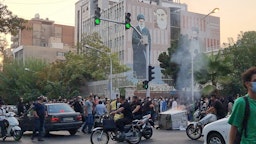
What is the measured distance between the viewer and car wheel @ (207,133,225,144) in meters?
11.3

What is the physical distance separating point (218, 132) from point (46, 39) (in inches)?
4197

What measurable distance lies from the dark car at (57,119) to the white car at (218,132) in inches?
284

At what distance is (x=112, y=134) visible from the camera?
13867mm

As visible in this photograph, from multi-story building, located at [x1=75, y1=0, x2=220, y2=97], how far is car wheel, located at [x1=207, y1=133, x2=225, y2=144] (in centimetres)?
7361

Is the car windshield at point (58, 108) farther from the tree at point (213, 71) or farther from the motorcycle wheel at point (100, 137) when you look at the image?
the tree at point (213, 71)

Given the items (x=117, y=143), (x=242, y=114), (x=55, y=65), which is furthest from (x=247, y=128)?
(x=55, y=65)

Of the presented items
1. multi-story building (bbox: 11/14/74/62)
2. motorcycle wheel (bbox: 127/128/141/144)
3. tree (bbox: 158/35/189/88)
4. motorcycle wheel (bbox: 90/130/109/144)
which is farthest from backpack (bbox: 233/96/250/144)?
multi-story building (bbox: 11/14/74/62)

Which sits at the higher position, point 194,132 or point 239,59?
point 239,59

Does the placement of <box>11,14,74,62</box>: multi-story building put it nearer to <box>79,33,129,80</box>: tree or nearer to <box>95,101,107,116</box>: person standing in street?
<box>79,33,129,80</box>: tree

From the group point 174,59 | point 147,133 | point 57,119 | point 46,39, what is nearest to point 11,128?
point 57,119

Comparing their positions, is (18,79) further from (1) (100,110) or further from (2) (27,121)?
(2) (27,121)

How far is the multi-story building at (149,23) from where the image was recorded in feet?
293

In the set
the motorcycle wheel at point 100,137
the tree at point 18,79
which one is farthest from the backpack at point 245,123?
the tree at point 18,79

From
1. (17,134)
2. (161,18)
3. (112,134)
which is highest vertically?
(161,18)
